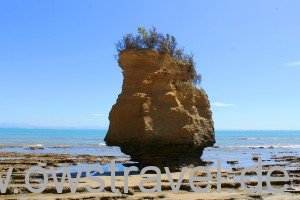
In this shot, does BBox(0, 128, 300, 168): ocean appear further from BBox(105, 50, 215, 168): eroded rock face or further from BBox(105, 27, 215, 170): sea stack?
BBox(105, 27, 215, 170): sea stack

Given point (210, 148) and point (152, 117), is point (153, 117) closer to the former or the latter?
point (152, 117)

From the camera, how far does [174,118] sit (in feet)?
A: 91.0

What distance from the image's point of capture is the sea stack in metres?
27.3

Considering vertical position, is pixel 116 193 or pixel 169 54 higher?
pixel 169 54

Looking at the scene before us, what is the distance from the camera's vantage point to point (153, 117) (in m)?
27.4

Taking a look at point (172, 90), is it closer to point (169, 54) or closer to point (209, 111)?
point (169, 54)

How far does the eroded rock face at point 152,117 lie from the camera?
1075 inches

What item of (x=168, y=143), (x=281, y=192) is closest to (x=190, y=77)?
(x=168, y=143)

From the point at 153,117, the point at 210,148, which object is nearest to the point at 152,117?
the point at 153,117

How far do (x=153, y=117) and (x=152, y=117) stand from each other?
2.5 inches

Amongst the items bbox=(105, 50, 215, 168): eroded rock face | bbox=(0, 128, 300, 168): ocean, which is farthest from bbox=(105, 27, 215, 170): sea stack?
bbox=(0, 128, 300, 168): ocean

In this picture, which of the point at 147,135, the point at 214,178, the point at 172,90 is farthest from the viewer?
the point at 172,90

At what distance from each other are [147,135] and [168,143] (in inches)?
60.8

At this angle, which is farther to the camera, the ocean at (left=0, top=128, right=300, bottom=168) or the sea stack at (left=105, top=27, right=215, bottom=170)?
the ocean at (left=0, top=128, right=300, bottom=168)
